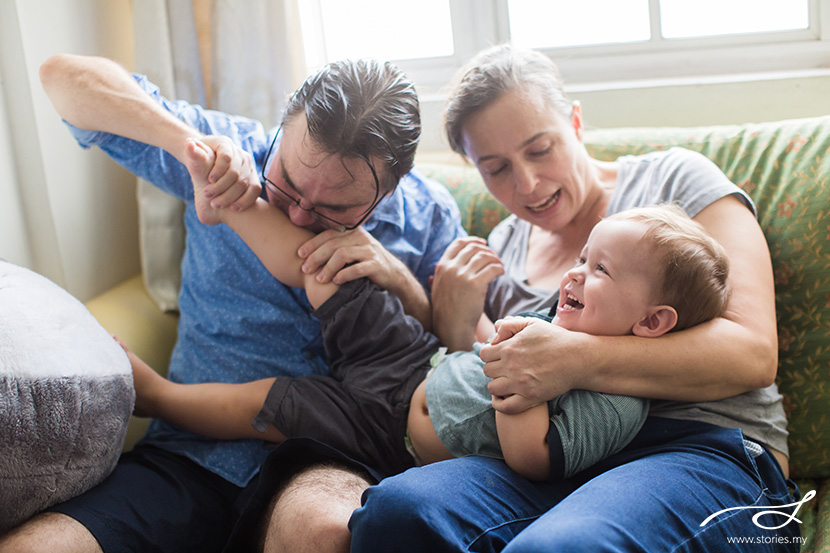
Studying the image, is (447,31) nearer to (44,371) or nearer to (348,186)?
(348,186)

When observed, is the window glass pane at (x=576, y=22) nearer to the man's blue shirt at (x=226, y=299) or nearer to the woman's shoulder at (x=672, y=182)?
the woman's shoulder at (x=672, y=182)

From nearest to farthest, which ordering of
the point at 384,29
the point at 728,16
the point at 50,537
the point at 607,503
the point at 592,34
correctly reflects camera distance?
the point at 607,503, the point at 50,537, the point at 728,16, the point at 592,34, the point at 384,29

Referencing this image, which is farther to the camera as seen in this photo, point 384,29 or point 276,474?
point 384,29

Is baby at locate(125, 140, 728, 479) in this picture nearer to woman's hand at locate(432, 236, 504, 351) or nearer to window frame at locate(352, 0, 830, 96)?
woman's hand at locate(432, 236, 504, 351)

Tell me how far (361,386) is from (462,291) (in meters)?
0.31

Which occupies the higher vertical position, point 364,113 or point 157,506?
point 364,113

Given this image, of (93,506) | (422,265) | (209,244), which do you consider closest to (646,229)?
(422,265)

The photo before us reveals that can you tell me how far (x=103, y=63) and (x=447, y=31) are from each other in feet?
4.25

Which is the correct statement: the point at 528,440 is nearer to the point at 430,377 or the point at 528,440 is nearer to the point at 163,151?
the point at 430,377

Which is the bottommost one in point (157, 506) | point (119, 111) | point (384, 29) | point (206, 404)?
point (157, 506)

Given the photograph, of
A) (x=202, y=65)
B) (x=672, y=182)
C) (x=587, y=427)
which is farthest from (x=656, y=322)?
(x=202, y=65)

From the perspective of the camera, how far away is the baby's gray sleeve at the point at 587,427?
1.19 meters

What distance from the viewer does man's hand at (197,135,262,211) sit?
140 cm

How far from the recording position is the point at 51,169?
176 centimetres
